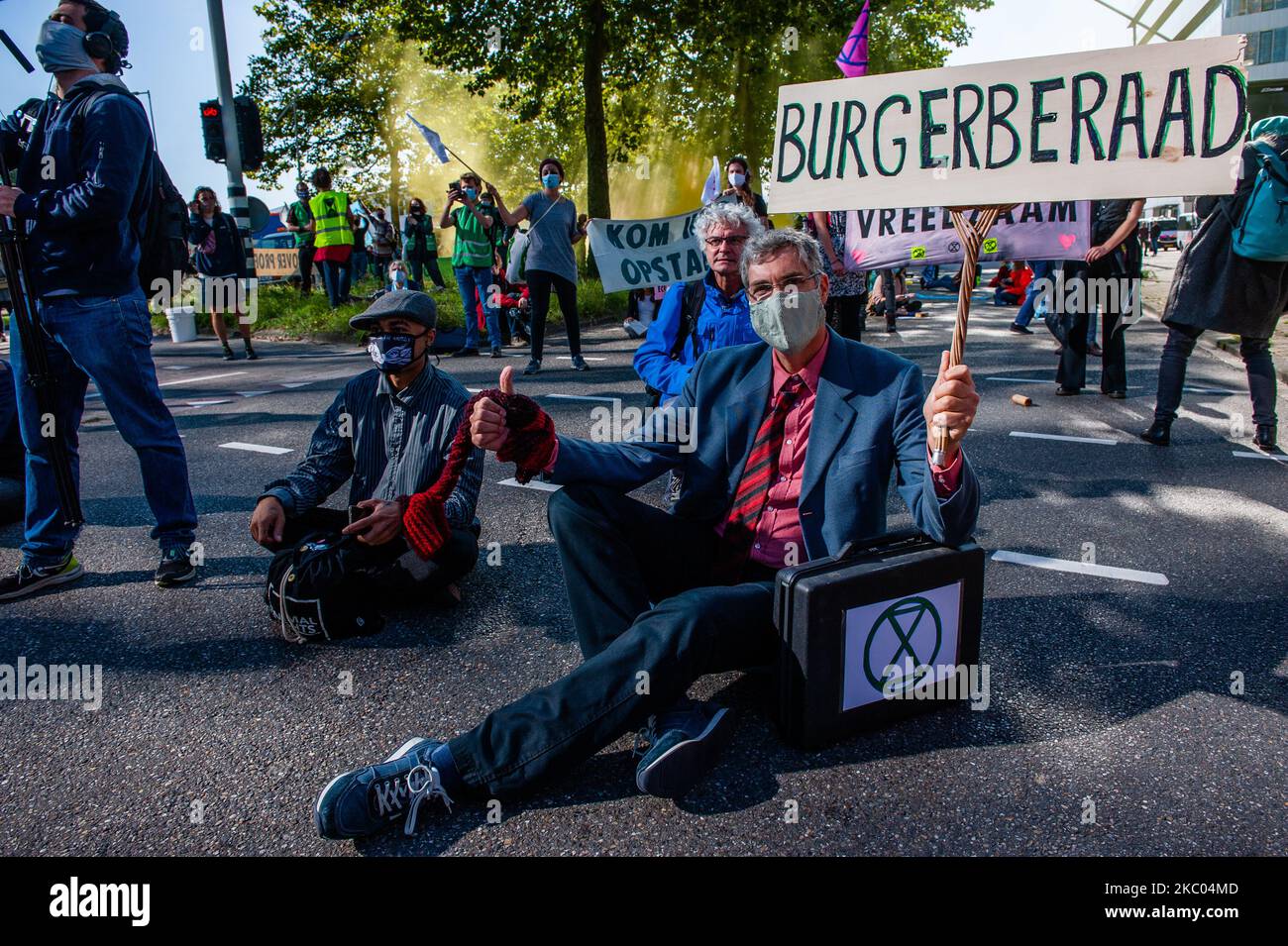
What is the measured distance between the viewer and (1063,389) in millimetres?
7641

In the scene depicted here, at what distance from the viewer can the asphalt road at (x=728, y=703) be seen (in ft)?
7.18

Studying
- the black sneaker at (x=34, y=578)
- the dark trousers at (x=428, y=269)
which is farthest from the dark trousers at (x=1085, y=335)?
the dark trousers at (x=428, y=269)

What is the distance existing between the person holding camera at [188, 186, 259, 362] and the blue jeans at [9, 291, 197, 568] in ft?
27.8

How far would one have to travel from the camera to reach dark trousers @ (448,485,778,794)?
221 cm

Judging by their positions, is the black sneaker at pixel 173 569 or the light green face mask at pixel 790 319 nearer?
the light green face mask at pixel 790 319

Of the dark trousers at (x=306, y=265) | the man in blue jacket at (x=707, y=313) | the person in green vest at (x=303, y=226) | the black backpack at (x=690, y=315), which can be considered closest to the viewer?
the man in blue jacket at (x=707, y=313)

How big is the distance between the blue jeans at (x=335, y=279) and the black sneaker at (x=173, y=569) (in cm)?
1119

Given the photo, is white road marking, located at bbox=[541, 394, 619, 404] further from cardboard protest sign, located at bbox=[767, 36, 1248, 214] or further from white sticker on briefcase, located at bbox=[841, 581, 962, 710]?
white sticker on briefcase, located at bbox=[841, 581, 962, 710]

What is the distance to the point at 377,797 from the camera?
2154 mm

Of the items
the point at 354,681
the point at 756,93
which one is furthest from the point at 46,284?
the point at 756,93

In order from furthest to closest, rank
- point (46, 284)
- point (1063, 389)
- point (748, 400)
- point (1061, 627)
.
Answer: point (1063, 389) → point (46, 284) → point (1061, 627) → point (748, 400)

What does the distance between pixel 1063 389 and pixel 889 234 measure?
2.61 m

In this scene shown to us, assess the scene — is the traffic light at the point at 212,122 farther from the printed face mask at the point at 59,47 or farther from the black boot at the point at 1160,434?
the black boot at the point at 1160,434
